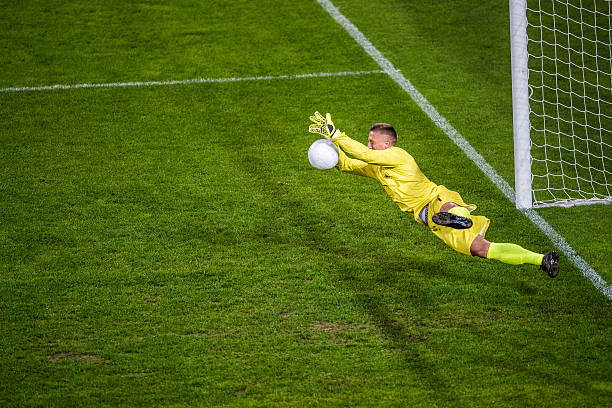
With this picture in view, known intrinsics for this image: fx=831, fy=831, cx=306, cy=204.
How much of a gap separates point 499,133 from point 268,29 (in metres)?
4.14

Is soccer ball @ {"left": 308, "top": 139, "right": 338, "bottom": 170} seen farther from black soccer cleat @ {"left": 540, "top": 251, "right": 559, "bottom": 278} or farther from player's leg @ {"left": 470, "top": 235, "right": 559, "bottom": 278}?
black soccer cleat @ {"left": 540, "top": 251, "right": 559, "bottom": 278}

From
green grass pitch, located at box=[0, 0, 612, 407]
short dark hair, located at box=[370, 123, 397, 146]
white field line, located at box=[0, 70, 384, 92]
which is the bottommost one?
green grass pitch, located at box=[0, 0, 612, 407]

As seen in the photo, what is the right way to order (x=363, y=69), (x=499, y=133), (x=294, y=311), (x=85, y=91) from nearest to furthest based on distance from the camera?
1. (x=294, y=311)
2. (x=499, y=133)
3. (x=85, y=91)
4. (x=363, y=69)

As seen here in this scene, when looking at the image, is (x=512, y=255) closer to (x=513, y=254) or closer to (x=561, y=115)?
(x=513, y=254)

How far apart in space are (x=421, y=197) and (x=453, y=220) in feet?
1.42

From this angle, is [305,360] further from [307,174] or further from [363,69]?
[363,69]

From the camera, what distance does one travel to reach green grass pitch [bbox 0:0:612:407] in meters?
5.18

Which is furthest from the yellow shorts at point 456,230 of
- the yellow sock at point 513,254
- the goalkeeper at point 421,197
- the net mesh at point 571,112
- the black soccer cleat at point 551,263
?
the net mesh at point 571,112

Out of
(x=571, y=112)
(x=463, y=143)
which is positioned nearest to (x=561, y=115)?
(x=571, y=112)

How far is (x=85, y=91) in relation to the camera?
9867 millimetres

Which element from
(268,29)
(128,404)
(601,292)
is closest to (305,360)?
(128,404)

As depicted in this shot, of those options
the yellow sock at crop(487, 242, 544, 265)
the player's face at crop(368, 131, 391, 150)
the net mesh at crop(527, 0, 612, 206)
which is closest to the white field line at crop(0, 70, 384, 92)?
the net mesh at crop(527, 0, 612, 206)

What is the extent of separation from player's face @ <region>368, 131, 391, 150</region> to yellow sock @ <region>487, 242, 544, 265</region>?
3.50 feet

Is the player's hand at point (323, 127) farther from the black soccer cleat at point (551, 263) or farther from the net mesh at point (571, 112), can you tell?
the net mesh at point (571, 112)
